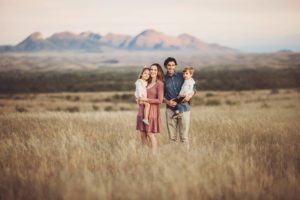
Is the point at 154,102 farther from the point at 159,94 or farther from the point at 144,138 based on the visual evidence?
the point at 144,138

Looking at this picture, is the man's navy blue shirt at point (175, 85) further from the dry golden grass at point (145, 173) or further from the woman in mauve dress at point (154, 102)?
the dry golden grass at point (145, 173)

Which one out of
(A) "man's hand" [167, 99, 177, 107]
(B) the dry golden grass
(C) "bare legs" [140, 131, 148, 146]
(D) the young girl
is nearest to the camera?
(B) the dry golden grass

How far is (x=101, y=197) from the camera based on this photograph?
4.02m

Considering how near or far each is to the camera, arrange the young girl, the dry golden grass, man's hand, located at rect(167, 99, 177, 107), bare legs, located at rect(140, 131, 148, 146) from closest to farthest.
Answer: the dry golden grass
the young girl
man's hand, located at rect(167, 99, 177, 107)
bare legs, located at rect(140, 131, 148, 146)

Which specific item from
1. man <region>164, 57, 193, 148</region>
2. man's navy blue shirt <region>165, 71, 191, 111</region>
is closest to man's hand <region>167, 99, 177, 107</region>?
man <region>164, 57, 193, 148</region>

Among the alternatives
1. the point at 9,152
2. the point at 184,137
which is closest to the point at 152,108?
the point at 184,137

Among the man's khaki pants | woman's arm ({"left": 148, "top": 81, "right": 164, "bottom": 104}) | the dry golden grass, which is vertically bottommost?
the dry golden grass

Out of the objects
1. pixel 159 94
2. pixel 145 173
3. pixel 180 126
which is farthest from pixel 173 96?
pixel 145 173

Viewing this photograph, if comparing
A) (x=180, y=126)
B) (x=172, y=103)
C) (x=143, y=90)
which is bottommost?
(x=180, y=126)

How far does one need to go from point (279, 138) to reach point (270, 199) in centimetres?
416

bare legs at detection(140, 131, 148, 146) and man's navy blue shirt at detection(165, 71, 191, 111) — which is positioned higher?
man's navy blue shirt at detection(165, 71, 191, 111)

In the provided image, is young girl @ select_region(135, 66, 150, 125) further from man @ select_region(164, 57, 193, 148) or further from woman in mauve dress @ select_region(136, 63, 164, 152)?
man @ select_region(164, 57, 193, 148)

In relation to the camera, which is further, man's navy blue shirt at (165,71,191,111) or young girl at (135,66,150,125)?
man's navy blue shirt at (165,71,191,111)

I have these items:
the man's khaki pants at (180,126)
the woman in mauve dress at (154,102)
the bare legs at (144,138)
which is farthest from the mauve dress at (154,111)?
the man's khaki pants at (180,126)
